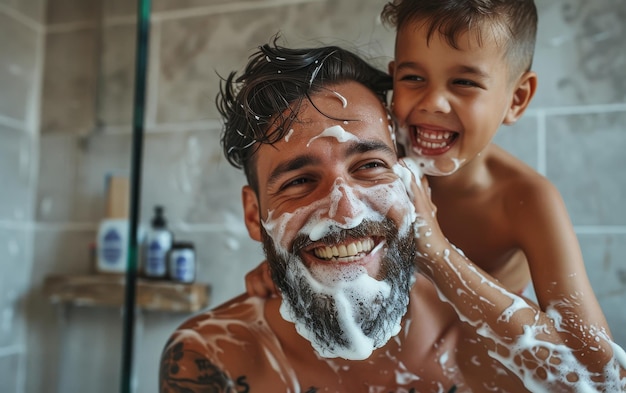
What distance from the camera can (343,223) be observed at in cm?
70

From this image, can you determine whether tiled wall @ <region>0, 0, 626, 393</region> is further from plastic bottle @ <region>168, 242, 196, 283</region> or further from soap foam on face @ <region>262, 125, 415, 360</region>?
soap foam on face @ <region>262, 125, 415, 360</region>

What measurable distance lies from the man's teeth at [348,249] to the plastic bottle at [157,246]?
31 cm

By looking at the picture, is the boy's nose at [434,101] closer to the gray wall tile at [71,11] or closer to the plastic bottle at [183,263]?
the plastic bottle at [183,263]

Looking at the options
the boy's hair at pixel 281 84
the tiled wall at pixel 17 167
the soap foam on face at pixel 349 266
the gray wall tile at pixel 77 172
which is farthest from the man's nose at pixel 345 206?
the tiled wall at pixel 17 167

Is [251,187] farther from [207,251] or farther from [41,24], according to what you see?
[41,24]

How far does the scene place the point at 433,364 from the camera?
29.3 inches

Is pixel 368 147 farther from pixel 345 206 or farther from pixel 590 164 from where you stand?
pixel 590 164

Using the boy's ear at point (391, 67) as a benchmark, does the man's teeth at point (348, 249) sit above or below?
below

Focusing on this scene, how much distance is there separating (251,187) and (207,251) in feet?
0.50

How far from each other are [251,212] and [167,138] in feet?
0.73

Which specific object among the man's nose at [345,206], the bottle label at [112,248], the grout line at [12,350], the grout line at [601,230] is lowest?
the grout line at [12,350]

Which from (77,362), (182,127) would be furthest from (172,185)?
(77,362)

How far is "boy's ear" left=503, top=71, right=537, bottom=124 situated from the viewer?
2.39ft

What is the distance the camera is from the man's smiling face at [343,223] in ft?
2.29
